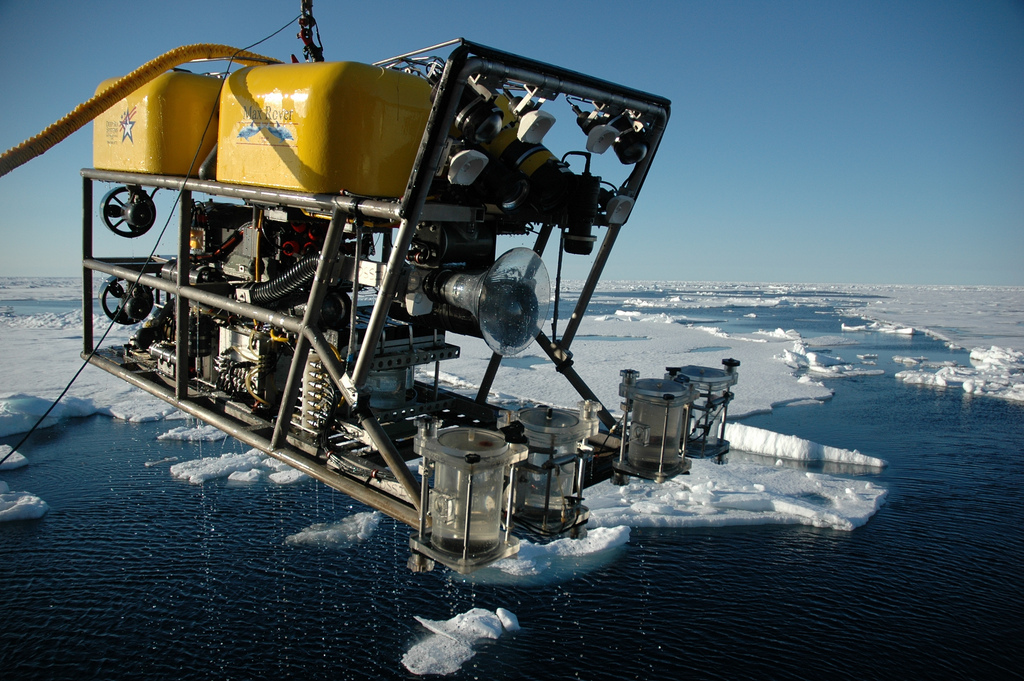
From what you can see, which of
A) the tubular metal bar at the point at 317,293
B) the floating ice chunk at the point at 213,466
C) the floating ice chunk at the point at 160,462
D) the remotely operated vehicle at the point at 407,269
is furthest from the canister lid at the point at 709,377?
the floating ice chunk at the point at 160,462

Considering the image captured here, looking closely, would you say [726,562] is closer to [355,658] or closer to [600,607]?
[600,607]

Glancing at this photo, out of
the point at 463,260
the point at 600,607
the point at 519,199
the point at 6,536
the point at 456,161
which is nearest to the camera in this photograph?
the point at 456,161

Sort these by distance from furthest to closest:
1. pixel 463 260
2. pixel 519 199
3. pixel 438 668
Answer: pixel 438 668, pixel 463 260, pixel 519 199

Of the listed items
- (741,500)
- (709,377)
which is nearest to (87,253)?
(709,377)

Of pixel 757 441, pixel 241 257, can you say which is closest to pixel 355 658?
pixel 241 257

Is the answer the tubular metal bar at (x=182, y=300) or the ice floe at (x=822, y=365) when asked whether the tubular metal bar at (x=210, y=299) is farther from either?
the ice floe at (x=822, y=365)

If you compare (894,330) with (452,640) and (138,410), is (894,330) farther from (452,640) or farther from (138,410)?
(138,410)
